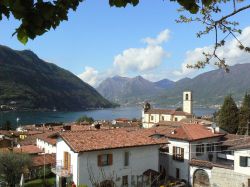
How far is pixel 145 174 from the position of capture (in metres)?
34.8

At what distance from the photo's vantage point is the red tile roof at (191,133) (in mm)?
38250

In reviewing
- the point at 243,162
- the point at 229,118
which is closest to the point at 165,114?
the point at 229,118

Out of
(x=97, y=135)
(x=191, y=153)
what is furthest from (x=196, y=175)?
(x=97, y=135)

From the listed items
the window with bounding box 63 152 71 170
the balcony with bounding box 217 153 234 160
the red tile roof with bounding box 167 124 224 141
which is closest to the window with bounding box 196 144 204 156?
the red tile roof with bounding box 167 124 224 141

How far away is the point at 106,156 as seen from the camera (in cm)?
3194

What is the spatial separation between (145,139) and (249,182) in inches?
393

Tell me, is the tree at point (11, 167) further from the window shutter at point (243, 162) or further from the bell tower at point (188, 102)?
the bell tower at point (188, 102)

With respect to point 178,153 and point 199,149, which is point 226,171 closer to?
point 199,149

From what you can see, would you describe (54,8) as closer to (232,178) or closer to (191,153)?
(232,178)

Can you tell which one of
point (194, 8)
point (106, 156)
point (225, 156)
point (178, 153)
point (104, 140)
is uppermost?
point (194, 8)

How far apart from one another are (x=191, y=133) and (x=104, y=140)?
10663 millimetres

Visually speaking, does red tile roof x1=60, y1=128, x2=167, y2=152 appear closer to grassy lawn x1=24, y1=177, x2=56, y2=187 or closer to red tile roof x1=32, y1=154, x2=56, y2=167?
grassy lawn x1=24, y1=177, x2=56, y2=187

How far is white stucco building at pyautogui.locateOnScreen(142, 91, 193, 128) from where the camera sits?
101375 millimetres

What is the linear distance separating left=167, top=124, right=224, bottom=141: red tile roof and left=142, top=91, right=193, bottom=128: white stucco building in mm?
58334
